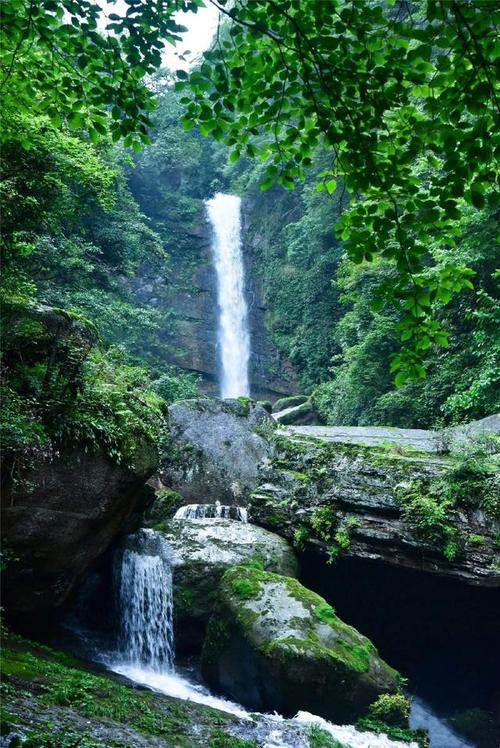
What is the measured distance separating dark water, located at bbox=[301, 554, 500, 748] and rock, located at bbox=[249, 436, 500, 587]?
0.63 m

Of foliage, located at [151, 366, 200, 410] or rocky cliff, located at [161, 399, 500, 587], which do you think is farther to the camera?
foliage, located at [151, 366, 200, 410]

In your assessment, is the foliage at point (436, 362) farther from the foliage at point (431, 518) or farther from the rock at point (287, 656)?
the rock at point (287, 656)

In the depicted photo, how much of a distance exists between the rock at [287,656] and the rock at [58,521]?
2.32 metres

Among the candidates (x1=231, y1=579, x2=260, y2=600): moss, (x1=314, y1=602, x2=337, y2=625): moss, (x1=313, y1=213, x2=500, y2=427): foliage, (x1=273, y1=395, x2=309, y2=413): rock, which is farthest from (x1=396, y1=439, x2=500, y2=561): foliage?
(x1=273, y1=395, x2=309, y2=413): rock

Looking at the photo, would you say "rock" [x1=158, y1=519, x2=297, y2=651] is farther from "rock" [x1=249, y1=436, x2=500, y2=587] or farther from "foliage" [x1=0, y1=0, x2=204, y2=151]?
"foliage" [x1=0, y1=0, x2=204, y2=151]

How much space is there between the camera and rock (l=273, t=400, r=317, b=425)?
22.8 metres

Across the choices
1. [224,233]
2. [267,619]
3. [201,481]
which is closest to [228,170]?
[224,233]

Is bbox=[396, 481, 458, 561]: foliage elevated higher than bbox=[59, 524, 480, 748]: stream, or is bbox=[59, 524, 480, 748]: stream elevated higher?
bbox=[396, 481, 458, 561]: foliage

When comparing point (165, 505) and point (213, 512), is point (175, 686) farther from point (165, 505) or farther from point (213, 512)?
point (165, 505)

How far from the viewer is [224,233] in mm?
32281

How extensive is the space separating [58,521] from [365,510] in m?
5.17

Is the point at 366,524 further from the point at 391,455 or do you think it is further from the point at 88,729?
the point at 88,729

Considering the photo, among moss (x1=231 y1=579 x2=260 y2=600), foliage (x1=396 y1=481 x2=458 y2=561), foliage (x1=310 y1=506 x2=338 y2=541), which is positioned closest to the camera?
moss (x1=231 y1=579 x2=260 y2=600)

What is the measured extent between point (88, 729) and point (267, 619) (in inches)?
148
